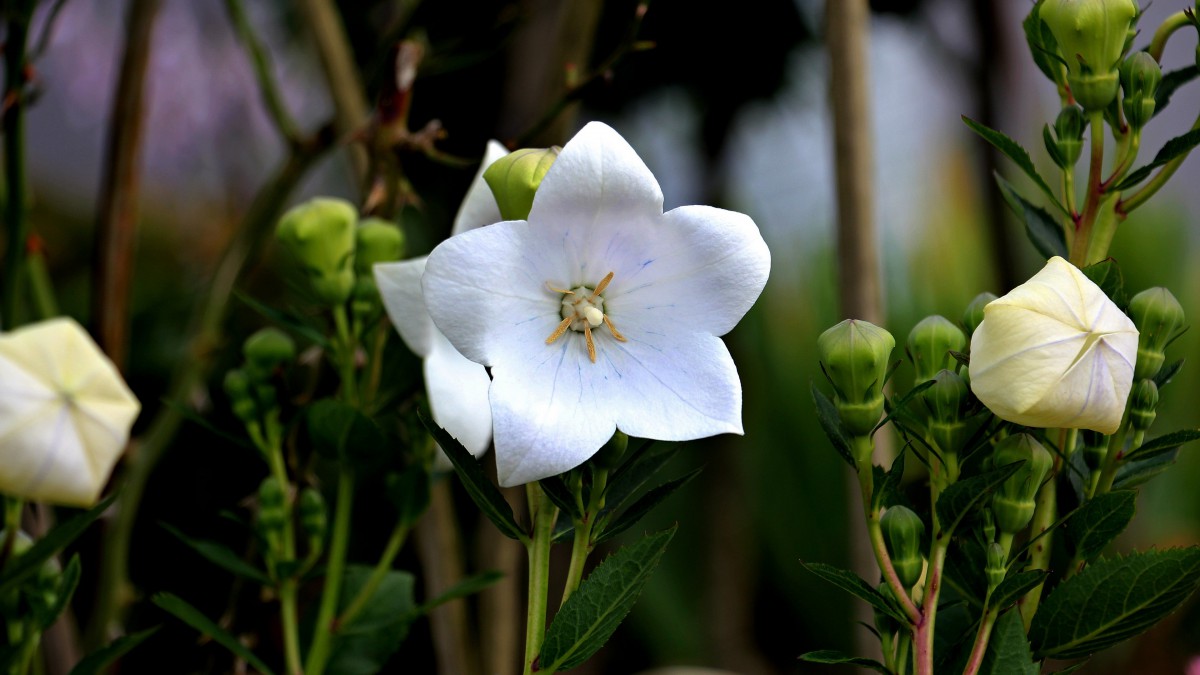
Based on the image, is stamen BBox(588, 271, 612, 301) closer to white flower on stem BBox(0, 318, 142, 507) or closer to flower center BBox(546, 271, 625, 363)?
flower center BBox(546, 271, 625, 363)

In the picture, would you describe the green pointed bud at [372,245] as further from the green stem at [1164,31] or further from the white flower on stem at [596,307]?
the green stem at [1164,31]

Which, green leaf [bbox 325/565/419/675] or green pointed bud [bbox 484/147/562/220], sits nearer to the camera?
green pointed bud [bbox 484/147/562/220]

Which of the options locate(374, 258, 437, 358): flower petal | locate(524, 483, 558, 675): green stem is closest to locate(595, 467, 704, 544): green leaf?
locate(524, 483, 558, 675): green stem

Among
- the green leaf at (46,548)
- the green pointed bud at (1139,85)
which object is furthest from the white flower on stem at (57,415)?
the green pointed bud at (1139,85)

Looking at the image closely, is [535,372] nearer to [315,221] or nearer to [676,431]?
[676,431]

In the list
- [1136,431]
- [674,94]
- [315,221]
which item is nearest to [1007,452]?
[1136,431]

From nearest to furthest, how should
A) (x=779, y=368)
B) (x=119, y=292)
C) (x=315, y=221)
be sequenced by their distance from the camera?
(x=315, y=221), (x=119, y=292), (x=779, y=368)
